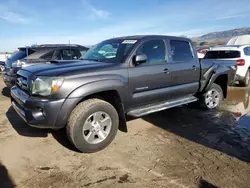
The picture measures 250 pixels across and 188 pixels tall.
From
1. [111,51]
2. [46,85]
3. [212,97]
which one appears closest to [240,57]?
[212,97]

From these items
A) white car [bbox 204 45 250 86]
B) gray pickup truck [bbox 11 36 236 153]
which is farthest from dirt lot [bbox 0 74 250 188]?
white car [bbox 204 45 250 86]

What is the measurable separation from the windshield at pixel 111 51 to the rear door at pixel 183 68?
1.04m

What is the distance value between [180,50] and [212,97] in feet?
5.91

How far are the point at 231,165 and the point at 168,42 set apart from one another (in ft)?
9.01

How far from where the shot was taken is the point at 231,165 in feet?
10.8

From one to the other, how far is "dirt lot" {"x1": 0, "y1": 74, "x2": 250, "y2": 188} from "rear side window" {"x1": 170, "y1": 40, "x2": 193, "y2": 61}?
4.78ft

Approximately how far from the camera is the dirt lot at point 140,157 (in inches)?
116

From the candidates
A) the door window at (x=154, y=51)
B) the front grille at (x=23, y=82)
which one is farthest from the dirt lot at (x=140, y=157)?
the door window at (x=154, y=51)

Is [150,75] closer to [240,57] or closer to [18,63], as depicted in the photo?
[18,63]

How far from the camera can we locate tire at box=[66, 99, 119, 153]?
11.3 feet

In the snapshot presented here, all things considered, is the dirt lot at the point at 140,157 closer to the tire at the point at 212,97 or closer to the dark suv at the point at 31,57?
the tire at the point at 212,97

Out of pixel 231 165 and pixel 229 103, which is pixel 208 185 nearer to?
pixel 231 165

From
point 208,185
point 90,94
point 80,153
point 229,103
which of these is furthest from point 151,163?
point 229,103

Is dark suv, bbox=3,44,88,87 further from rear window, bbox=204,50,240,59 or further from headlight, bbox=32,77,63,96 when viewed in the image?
rear window, bbox=204,50,240,59
